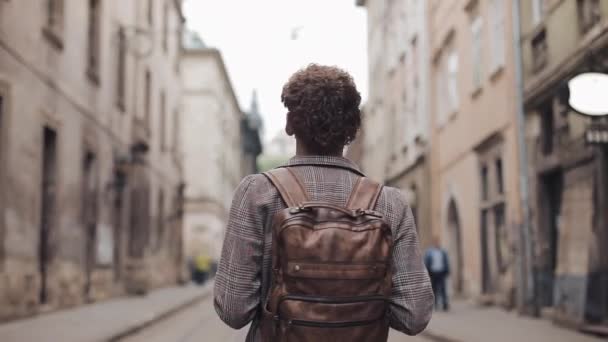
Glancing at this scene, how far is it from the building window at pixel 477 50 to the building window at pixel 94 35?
8.80 meters

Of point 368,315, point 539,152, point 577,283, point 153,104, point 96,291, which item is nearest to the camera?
point 368,315

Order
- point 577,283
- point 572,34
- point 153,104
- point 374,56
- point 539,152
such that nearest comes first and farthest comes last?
1. point 577,283
2. point 572,34
3. point 539,152
4. point 153,104
5. point 374,56

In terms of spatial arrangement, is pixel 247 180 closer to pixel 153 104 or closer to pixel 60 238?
pixel 60 238

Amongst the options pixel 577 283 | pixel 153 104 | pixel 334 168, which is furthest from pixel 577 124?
pixel 153 104

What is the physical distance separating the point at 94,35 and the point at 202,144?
1179 inches

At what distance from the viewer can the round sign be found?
919cm

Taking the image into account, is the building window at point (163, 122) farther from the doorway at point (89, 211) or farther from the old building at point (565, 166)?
the old building at point (565, 166)

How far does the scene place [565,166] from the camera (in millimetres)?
13570

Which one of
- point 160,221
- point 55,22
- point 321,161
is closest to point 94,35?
point 55,22

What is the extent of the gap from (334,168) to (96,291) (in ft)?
59.5

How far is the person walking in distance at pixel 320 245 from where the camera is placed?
221cm

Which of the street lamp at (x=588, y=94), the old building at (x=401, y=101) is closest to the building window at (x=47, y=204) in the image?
the street lamp at (x=588, y=94)

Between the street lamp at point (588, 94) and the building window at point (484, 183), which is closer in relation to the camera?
the street lamp at point (588, 94)

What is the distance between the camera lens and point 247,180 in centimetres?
241
